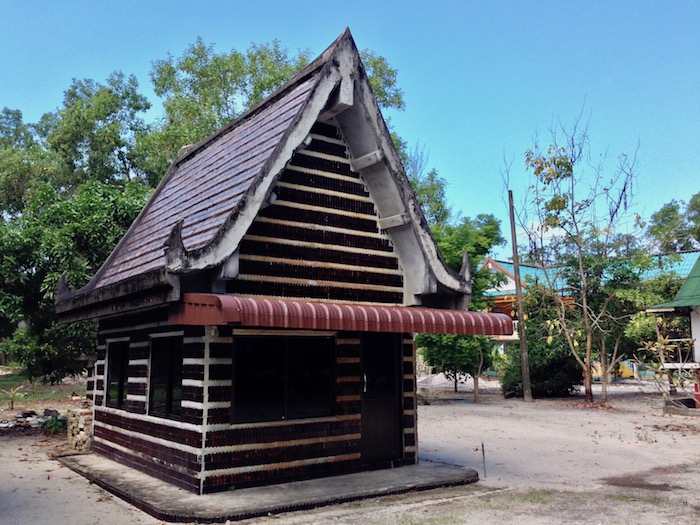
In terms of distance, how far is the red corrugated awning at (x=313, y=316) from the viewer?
7.14 meters

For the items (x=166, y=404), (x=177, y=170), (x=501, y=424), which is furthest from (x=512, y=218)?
(x=166, y=404)

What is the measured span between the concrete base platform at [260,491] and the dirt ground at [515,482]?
151mm

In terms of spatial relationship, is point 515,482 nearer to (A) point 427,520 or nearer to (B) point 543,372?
(A) point 427,520

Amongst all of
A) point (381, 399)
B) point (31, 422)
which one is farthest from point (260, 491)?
point (31, 422)

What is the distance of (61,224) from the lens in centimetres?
1576

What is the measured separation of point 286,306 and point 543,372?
23.4 m

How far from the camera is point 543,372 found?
28.2 metres

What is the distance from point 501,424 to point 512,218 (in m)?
11.5

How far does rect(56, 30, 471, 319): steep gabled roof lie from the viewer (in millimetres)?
8023

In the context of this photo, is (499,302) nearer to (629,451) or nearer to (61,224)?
(629,451)

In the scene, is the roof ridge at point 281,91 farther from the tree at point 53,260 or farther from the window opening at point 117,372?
the window opening at point 117,372

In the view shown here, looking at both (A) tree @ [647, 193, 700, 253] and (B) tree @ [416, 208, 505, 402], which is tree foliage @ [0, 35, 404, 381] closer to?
(B) tree @ [416, 208, 505, 402]

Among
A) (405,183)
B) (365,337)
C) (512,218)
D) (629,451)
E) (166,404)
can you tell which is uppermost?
(512,218)

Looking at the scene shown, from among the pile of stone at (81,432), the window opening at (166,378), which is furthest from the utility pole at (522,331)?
the window opening at (166,378)
